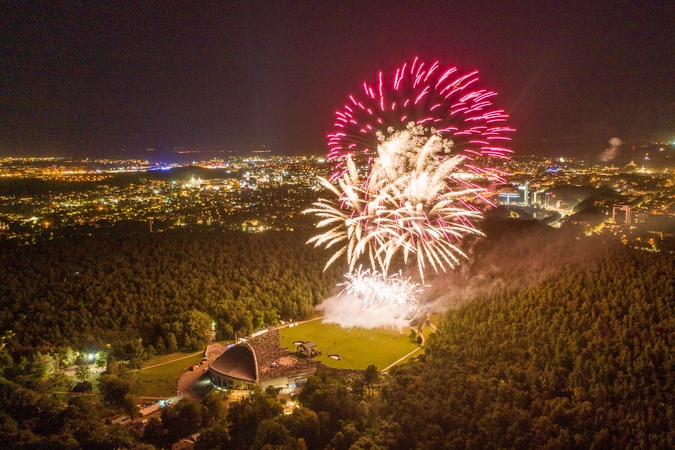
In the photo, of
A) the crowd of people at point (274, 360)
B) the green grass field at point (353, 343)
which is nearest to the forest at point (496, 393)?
the crowd of people at point (274, 360)

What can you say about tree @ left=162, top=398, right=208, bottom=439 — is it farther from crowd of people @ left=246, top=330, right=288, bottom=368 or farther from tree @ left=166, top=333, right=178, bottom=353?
tree @ left=166, top=333, right=178, bottom=353

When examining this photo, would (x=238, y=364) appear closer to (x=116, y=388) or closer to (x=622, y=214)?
(x=116, y=388)

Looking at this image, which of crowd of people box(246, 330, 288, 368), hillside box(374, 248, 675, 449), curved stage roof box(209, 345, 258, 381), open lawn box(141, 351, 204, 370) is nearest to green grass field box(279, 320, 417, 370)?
crowd of people box(246, 330, 288, 368)

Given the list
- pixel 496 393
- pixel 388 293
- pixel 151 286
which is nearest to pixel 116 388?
pixel 151 286

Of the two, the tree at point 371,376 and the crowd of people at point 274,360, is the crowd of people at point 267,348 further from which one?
the tree at point 371,376

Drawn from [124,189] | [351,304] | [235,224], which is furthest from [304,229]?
[124,189]

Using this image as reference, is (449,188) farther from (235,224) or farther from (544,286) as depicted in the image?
(235,224)
